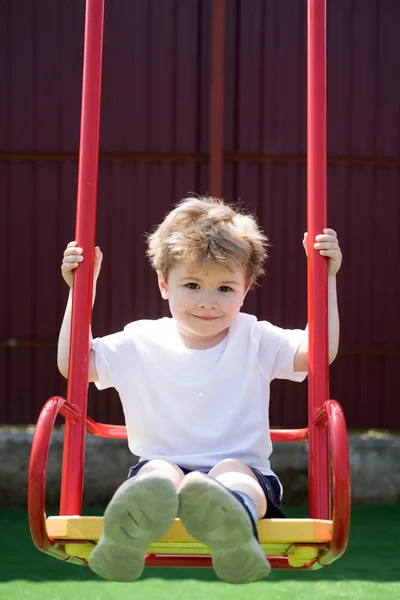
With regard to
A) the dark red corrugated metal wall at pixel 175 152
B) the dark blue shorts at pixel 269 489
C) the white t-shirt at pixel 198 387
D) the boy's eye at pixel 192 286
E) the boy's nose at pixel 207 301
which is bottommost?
the dark blue shorts at pixel 269 489

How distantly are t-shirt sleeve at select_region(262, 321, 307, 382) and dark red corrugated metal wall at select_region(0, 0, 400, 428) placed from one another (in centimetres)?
317

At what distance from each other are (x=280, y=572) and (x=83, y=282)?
197 centimetres

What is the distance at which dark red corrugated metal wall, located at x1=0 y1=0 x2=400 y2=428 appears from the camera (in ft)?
20.1

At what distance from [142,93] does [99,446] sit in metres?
2.01

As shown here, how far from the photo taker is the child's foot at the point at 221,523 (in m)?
2.33

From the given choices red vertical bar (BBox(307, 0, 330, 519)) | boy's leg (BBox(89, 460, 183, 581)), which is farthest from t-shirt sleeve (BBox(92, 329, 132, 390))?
boy's leg (BBox(89, 460, 183, 581))

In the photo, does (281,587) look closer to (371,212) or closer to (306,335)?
(306,335)

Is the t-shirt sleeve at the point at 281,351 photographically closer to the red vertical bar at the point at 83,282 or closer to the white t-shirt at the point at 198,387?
the white t-shirt at the point at 198,387

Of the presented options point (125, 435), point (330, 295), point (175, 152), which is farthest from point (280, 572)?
point (175, 152)

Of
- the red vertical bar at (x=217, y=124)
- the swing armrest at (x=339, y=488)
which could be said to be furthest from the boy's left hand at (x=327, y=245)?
the red vertical bar at (x=217, y=124)

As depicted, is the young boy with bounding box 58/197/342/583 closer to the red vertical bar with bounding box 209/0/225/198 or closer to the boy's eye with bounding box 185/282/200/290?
the boy's eye with bounding box 185/282/200/290

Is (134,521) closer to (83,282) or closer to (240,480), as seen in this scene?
(240,480)

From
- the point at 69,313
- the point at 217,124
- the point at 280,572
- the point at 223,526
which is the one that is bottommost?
the point at 280,572

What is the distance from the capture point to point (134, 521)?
234 cm
